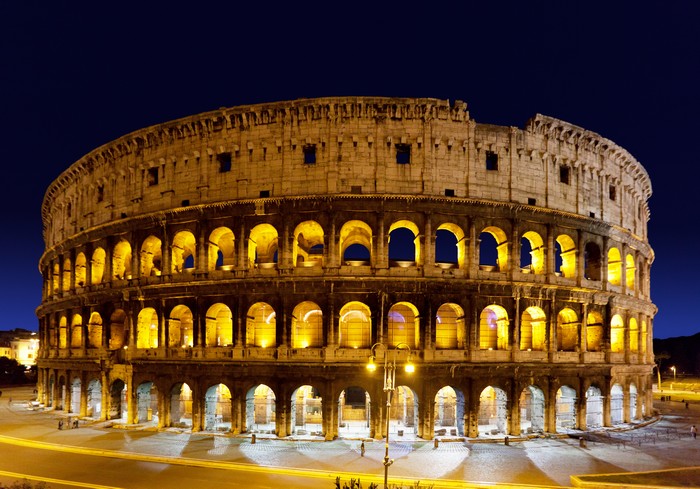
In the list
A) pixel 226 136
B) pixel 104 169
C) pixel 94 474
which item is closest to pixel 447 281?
pixel 226 136

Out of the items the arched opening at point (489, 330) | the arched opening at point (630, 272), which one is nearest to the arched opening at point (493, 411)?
the arched opening at point (489, 330)

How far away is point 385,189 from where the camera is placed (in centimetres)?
2938

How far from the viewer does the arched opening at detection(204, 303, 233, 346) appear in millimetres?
31172

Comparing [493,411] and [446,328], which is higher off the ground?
[446,328]

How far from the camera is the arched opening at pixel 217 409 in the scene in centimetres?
3003

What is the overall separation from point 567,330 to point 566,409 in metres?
4.96

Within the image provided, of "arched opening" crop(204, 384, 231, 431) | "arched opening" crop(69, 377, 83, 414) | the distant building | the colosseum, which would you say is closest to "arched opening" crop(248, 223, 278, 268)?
the colosseum

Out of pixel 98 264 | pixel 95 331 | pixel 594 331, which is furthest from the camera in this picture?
pixel 98 264

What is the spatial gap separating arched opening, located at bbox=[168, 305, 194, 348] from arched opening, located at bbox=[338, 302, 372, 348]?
9.47m

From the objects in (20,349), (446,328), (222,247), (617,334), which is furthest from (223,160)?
(20,349)

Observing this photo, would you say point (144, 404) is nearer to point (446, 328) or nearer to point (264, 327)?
point (264, 327)

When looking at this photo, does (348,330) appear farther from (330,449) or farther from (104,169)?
(104,169)

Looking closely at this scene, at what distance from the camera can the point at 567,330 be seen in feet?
108

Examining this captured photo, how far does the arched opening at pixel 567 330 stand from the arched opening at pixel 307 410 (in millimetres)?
15563
